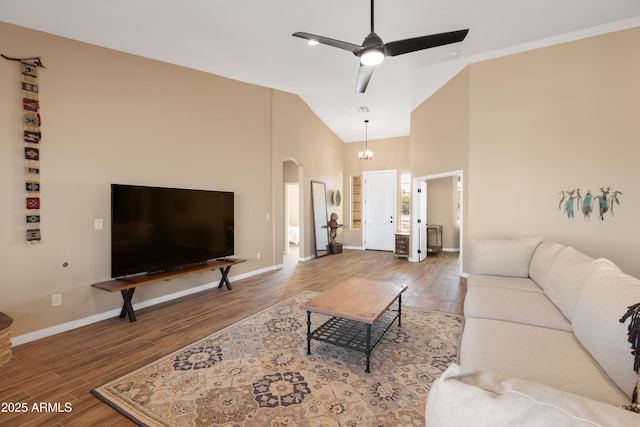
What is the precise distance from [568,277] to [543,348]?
2.80ft

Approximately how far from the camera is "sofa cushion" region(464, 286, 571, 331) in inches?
88.4

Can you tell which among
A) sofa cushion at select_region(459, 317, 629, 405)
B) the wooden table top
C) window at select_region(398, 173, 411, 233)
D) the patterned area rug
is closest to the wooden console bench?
the patterned area rug

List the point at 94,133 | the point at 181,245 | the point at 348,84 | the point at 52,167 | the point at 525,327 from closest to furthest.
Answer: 1. the point at 525,327
2. the point at 52,167
3. the point at 94,133
4. the point at 181,245
5. the point at 348,84

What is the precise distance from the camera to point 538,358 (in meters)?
1.72

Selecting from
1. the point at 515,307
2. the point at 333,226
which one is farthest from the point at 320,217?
the point at 515,307

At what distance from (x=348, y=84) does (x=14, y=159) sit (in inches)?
192

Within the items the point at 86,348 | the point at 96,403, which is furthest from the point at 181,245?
the point at 96,403

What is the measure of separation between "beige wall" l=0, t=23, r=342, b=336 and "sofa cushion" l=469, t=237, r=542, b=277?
3.95m

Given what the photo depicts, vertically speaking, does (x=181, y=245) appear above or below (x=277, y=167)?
below

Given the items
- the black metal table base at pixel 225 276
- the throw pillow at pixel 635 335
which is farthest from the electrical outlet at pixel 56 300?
the throw pillow at pixel 635 335

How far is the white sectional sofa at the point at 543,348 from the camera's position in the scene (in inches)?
27.2

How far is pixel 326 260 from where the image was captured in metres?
7.14

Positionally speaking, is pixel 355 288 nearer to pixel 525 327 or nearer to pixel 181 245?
pixel 525 327

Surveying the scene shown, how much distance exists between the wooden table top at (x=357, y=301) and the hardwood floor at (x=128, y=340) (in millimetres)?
1155
